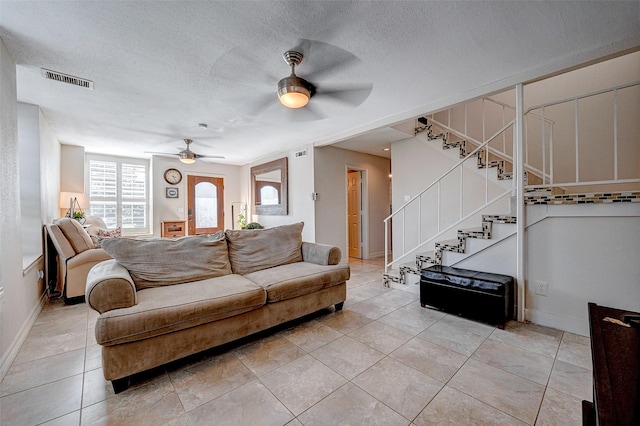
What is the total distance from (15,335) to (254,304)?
195cm

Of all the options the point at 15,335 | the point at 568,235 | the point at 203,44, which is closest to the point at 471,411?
the point at 568,235

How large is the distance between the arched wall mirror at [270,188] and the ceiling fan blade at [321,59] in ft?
10.6

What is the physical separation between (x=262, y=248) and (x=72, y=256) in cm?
246

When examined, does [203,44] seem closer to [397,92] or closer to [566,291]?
[397,92]

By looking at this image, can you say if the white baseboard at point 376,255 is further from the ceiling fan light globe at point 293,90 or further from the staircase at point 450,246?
the ceiling fan light globe at point 293,90

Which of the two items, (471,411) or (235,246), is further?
(235,246)

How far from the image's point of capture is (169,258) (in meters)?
2.36

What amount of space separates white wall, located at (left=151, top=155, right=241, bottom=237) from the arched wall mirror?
2.97 ft

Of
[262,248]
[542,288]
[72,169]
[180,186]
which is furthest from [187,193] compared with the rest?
[542,288]

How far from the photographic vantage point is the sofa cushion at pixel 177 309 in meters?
1.61

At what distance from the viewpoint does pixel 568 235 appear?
2.38 meters

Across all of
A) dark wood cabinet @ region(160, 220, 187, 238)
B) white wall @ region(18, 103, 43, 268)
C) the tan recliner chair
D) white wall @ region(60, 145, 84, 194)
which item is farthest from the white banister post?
white wall @ region(60, 145, 84, 194)

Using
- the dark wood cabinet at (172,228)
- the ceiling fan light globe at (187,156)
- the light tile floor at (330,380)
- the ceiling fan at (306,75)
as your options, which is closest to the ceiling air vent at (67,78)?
the ceiling fan at (306,75)

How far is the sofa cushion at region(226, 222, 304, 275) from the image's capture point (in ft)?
9.11
